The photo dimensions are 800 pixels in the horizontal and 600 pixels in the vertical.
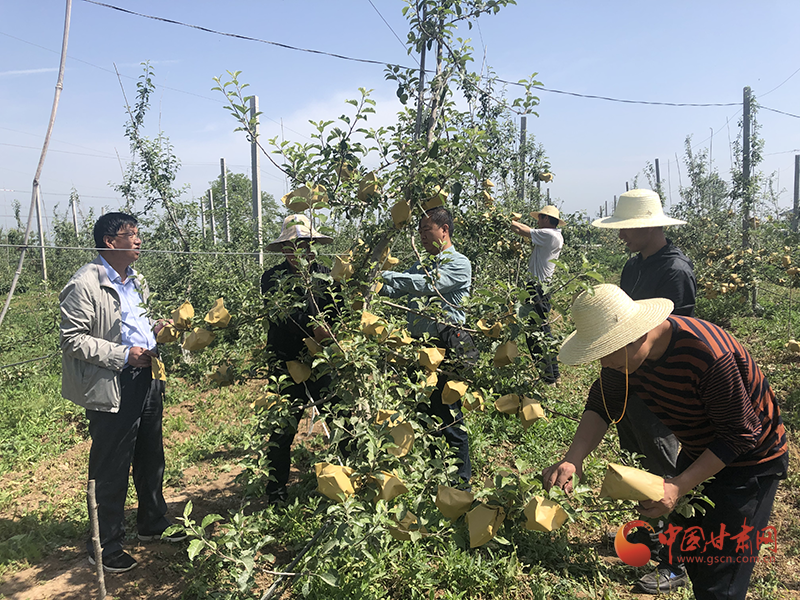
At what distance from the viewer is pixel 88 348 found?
6.93 feet

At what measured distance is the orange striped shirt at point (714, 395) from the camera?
1.33m

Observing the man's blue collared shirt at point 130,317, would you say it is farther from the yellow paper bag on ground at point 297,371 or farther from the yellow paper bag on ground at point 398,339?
the yellow paper bag on ground at point 398,339

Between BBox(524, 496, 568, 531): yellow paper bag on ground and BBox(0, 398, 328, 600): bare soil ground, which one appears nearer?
BBox(524, 496, 568, 531): yellow paper bag on ground

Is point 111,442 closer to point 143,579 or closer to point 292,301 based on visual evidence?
point 143,579

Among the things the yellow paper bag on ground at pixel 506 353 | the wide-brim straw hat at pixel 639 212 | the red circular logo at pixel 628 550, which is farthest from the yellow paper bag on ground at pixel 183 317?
the wide-brim straw hat at pixel 639 212

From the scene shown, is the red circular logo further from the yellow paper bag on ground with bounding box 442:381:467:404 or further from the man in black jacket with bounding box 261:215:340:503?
the man in black jacket with bounding box 261:215:340:503

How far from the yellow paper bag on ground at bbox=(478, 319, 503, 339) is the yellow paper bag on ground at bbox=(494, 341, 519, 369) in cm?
8

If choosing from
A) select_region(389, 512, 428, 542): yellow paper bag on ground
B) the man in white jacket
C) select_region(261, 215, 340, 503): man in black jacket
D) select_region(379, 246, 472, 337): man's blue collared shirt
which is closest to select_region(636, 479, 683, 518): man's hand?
select_region(389, 512, 428, 542): yellow paper bag on ground

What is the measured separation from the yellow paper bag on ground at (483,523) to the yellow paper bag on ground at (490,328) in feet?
2.17

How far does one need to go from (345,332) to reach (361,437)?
0.39 metres

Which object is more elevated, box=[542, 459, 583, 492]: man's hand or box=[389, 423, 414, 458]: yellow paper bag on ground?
box=[389, 423, 414, 458]: yellow paper bag on ground

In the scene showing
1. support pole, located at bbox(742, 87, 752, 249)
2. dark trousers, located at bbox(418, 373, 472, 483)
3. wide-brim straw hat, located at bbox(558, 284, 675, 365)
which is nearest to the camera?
wide-brim straw hat, located at bbox(558, 284, 675, 365)

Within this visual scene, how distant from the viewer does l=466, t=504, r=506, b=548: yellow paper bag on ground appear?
135cm

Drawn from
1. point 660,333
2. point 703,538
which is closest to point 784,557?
point 703,538
